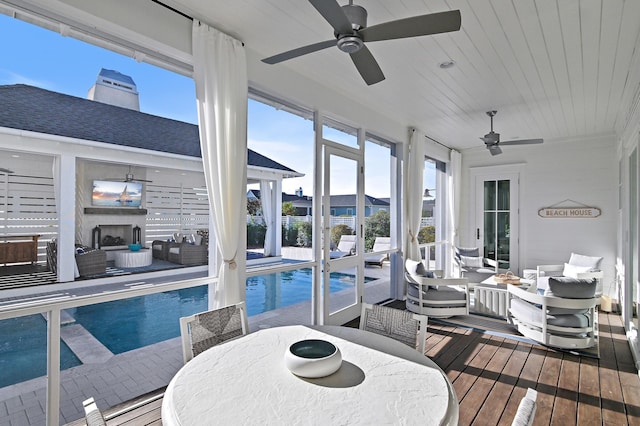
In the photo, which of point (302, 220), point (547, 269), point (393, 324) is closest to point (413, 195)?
point (302, 220)

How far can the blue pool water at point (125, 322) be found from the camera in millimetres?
2037

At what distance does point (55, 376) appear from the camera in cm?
212

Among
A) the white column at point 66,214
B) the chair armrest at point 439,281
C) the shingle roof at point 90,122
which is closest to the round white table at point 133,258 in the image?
the white column at point 66,214

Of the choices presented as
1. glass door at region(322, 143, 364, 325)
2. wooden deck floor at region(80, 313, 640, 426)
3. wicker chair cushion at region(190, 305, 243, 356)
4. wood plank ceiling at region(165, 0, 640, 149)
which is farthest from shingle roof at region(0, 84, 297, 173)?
wooden deck floor at region(80, 313, 640, 426)

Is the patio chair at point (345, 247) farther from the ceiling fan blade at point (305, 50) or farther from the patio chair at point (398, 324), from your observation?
the ceiling fan blade at point (305, 50)

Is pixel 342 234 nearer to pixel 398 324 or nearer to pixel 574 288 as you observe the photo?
pixel 398 324

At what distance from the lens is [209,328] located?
1990mm

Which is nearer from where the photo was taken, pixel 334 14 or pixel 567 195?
pixel 334 14

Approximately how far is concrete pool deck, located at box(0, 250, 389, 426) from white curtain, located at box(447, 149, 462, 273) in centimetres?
541

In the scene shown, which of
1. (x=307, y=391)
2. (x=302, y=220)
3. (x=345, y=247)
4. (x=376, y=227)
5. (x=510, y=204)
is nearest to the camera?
(x=307, y=391)

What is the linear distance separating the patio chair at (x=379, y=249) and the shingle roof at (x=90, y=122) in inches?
112

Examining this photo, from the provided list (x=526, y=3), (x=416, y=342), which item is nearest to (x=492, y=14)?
(x=526, y=3)

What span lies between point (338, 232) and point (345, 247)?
233 mm

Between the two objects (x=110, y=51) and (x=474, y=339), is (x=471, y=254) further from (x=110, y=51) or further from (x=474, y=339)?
(x=110, y=51)
